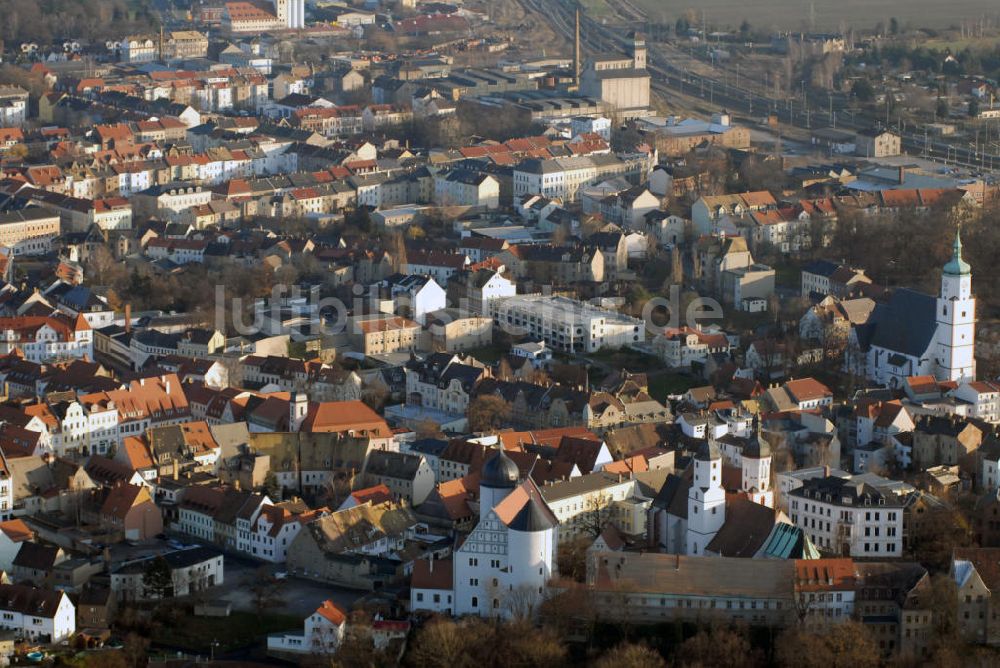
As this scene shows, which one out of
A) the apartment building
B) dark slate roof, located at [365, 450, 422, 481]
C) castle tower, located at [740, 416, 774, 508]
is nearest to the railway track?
the apartment building

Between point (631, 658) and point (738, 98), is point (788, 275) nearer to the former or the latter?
point (631, 658)

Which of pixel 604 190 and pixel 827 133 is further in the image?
pixel 827 133

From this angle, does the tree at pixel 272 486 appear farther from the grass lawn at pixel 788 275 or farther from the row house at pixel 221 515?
the grass lawn at pixel 788 275

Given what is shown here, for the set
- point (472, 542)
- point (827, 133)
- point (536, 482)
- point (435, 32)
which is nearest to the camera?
point (472, 542)

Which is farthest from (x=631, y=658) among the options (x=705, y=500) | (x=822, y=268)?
(x=822, y=268)

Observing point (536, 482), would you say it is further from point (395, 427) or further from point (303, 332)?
point (303, 332)

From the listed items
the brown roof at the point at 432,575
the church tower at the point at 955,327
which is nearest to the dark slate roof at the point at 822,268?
the church tower at the point at 955,327

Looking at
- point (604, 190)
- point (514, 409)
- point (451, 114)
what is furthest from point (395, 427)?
point (451, 114)
